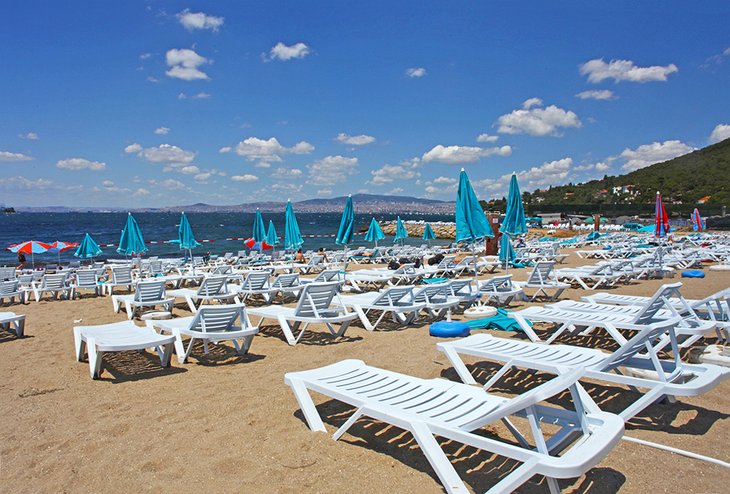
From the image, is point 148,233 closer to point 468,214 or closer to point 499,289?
point 499,289

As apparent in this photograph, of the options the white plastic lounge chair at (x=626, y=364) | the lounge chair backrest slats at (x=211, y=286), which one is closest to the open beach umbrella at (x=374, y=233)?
the lounge chair backrest slats at (x=211, y=286)

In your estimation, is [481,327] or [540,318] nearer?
[540,318]

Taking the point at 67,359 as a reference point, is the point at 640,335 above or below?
above

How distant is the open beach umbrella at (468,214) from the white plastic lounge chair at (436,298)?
32.6 inches

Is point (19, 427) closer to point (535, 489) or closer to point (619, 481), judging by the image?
point (535, 489)

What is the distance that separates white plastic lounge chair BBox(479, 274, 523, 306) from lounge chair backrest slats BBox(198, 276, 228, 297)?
4.66 meters

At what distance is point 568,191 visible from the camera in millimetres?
83688

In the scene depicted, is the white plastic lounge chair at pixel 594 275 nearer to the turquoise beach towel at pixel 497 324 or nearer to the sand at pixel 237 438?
the turquoise beach towel at pixel 497 324

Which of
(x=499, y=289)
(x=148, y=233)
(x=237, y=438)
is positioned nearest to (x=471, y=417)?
(x=237, y=438)

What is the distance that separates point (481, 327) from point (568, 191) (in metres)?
85.1

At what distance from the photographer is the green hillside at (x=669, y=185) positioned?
54.4 m

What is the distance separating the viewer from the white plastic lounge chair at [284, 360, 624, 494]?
2.14 metres

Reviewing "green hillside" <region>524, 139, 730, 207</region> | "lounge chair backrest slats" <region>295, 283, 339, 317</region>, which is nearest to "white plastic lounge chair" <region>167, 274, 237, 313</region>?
"lounge chair backrest slats" <region>295, 283, 339, 317</region>

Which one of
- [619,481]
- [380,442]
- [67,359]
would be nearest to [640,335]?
[619,481]
